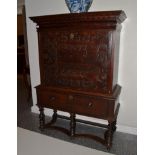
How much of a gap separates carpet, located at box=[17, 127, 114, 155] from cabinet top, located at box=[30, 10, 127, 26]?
1.28 m

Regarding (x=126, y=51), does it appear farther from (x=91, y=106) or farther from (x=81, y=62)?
(x=91, y=106)

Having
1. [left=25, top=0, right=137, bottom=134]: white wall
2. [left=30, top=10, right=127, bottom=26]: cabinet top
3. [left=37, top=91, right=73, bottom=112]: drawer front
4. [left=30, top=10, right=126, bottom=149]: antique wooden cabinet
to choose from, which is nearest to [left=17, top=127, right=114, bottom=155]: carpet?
[left=30, top=10, right=126, bottom=149]: antique wooden cabinet

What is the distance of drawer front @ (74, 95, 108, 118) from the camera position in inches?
77.4

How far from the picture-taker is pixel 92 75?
78.6 inches

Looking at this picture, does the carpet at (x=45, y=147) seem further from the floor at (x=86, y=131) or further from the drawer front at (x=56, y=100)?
the floor at (x=86, y=131)

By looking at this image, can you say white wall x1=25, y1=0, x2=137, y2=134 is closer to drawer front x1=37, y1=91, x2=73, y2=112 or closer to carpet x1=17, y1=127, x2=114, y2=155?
drawer front x1=37, y1=91, x2=73, y2=112

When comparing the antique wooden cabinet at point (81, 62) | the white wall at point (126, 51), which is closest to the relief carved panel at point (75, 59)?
the antique wooden cabinet at point (81, 62)

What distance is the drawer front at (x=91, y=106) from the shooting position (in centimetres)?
196
